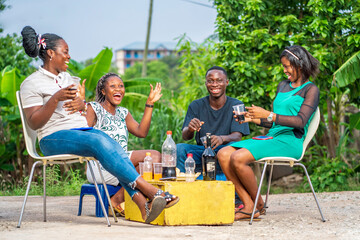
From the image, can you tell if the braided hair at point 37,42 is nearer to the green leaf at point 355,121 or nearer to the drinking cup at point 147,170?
the drinking cup at point 147,170

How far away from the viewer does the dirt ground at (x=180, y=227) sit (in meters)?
4.25

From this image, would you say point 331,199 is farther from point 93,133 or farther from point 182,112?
point 182,112

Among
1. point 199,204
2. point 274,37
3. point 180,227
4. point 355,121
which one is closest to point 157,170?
point 199,204

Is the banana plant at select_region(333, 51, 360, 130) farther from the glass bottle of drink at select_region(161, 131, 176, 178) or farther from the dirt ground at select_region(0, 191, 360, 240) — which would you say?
the glass bottle of drink at select_region(161, 131, 176, 178)

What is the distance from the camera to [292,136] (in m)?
5.51

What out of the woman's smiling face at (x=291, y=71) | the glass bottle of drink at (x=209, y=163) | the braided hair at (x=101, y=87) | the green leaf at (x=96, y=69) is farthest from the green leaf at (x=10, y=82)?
the woman's smiling face at (x=291, y=71)

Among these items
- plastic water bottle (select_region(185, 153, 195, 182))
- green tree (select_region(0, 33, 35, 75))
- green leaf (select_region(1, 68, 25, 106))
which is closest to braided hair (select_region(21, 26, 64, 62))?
plastic water bottle (select_region(185, 153, 195, 182))

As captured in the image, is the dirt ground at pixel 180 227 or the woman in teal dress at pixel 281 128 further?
the woman in teal dress at pixel 281 128

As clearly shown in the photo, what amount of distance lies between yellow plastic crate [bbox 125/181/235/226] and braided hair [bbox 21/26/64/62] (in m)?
1.57

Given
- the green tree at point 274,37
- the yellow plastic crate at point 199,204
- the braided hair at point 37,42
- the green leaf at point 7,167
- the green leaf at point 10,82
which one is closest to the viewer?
the yellow plastic crate at point 199,204

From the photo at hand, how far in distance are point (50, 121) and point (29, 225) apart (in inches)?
36.5

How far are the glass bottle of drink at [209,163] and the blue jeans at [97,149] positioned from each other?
38.5 inches

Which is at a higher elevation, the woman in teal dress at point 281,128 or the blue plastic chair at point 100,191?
the woman in teal dress at point 281,128

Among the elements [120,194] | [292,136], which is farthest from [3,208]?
[292,136]
